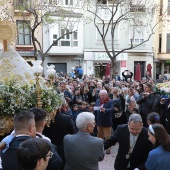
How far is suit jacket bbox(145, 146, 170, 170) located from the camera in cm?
299

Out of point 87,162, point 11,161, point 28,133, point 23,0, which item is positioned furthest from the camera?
point 23,0

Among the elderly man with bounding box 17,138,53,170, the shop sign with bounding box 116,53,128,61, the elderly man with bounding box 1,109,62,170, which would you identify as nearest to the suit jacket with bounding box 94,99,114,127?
the elderly man with bounding box 1,109,62,170

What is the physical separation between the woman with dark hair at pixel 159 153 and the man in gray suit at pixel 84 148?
24.7 inches

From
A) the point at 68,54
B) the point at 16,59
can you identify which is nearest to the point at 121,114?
the point at 16,59

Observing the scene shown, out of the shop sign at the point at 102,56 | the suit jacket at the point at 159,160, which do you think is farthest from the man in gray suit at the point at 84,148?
the shop sign at the point at 102,56

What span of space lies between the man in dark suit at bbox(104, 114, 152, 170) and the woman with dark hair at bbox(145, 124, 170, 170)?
1.60ft

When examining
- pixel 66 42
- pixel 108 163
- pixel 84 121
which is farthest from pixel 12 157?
pixel 66 42

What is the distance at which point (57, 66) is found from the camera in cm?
2383

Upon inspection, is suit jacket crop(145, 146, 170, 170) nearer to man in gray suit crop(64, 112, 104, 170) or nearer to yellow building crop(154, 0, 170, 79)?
man in gray suit crop(64, 112, 104, 170)

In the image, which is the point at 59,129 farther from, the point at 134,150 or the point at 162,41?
the point at 162,41

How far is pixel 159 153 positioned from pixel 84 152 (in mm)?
922

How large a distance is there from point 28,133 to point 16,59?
2.86 meters

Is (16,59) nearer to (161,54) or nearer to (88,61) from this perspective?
(88,61)

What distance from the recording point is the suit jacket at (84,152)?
10.3ft
